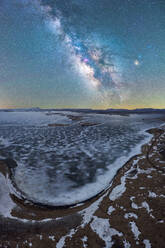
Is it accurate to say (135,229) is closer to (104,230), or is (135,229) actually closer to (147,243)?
(147,243)

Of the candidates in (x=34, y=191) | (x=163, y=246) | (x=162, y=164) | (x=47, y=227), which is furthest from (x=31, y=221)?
(x=162, y=164)

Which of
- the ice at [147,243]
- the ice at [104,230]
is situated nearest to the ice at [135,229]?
the ice at [147,243]

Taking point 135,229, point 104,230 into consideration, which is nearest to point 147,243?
point 135,229

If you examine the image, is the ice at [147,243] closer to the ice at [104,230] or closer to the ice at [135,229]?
the ice at [135,229]

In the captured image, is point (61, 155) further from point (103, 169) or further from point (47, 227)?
point (47, 227)

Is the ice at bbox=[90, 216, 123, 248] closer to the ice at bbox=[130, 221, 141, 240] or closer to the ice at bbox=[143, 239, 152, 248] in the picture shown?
the ice at bbox=[130, 221, 141, 240]

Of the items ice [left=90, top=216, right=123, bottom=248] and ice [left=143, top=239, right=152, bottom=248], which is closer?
ice [left=143, top=239, right=152, bottom=248]

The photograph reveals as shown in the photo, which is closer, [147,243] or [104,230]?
[147,243]

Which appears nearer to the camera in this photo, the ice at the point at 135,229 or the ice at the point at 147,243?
the ice at the point at 147,243

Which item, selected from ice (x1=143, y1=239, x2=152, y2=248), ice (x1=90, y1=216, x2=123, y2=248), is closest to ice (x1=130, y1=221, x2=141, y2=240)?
ice (x1=143, y1=239, x2=152, y2=248)

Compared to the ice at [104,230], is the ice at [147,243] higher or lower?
higher

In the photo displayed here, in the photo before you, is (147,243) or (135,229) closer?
(147,243)

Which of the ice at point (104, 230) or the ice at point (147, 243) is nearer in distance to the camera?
the ice at point (147, 243)
